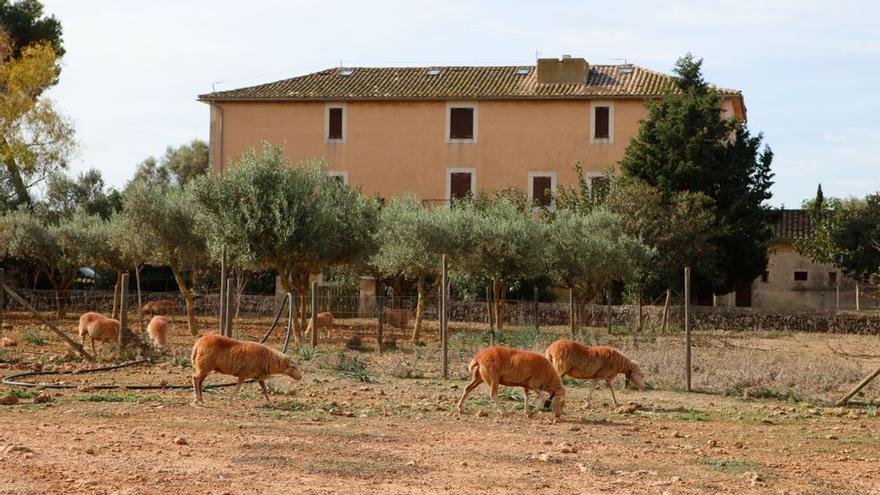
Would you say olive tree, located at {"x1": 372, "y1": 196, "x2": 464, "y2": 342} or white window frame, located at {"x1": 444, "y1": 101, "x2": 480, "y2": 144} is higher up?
white window frame, located at {"x1": 444, "y1": 101, "x2": 480, "y2": 144}

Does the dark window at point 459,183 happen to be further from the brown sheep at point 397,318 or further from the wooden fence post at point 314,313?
the wooden fence post at point 314,313

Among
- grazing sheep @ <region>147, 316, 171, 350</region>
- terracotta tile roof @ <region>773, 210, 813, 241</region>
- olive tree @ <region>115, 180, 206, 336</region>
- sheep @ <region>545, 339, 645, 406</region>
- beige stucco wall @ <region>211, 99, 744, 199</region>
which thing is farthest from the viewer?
terracotta tile roof @ <region>773, 210, 813, 241</region>

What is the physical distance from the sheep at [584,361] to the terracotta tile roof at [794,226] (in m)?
45.9

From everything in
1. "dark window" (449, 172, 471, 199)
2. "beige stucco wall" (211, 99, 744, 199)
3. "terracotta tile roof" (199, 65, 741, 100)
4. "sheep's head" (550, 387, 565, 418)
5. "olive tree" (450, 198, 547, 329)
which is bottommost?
"sheep's head" (550, 387, 565, 418)

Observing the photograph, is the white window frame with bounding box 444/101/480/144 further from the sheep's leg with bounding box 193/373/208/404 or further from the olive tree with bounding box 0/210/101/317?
the sheep's leg with bounding box 193/373/208/404

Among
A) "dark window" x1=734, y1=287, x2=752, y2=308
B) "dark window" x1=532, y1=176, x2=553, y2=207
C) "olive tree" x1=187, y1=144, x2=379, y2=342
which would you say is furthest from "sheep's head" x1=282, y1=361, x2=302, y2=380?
"dark window" x1=734, y1=287, x2=752, y2=308

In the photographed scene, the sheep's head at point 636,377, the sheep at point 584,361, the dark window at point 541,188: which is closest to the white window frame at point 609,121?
the dark window at point 541,188

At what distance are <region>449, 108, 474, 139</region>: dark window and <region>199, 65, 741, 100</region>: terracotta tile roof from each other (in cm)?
77

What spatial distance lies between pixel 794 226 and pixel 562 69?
1851 cm

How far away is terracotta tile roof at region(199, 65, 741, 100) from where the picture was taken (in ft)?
172

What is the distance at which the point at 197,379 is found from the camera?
15.5 metres

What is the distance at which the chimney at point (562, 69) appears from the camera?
5341 centimetres

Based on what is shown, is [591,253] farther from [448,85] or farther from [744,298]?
[744,298]

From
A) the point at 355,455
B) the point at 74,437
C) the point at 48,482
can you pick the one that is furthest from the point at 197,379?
the point at 48,482
